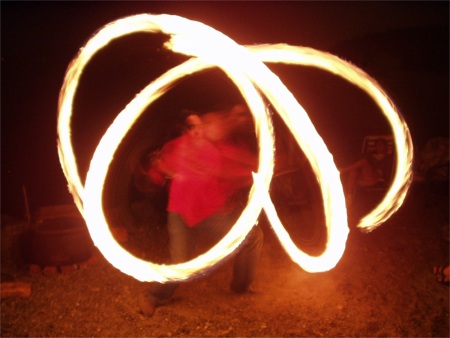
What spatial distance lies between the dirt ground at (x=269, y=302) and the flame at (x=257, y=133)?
0.42m

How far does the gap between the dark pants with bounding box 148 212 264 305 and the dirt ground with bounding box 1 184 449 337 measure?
23 cm

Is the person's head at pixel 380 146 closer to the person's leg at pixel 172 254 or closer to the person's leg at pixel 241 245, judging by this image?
the person's leg at pixel 241 245

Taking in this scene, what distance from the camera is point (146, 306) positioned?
3.49m

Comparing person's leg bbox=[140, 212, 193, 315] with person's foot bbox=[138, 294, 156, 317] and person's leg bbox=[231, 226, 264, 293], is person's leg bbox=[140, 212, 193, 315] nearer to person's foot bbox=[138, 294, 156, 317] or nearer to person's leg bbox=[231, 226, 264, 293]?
person's foot bbox=[138, 294, 156, 317]

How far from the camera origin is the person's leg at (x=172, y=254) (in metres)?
3.32

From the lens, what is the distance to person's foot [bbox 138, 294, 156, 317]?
11.4 ft

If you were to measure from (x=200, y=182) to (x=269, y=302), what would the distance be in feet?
4.68

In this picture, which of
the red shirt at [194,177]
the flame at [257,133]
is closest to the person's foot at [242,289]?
the flame at [257,133]

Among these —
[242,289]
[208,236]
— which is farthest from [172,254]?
[242,289]

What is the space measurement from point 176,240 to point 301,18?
13.1 feet

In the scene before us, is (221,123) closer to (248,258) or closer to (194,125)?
(194,125)

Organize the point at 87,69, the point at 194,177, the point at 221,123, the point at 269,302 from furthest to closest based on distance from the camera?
the point at 87,69
the point at 269,302
the point at 221,123
the point at 194,177

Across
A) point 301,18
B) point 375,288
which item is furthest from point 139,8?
point 375,288

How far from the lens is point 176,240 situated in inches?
132
